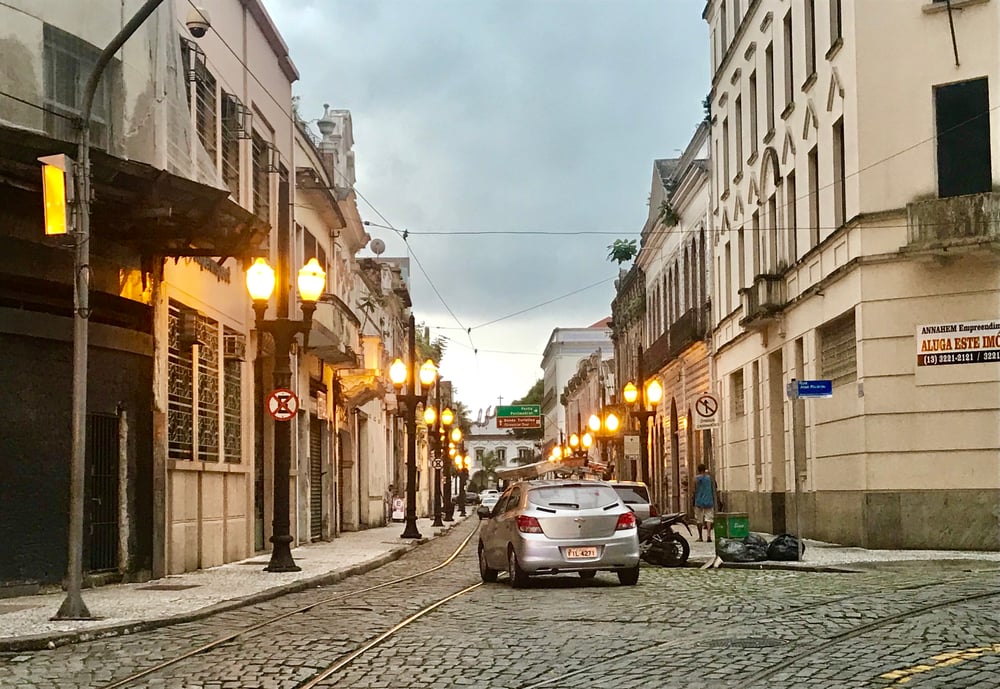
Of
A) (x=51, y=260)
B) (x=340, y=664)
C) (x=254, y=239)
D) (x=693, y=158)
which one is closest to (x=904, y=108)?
(x=254, y=239)

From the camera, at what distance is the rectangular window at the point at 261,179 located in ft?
91.8

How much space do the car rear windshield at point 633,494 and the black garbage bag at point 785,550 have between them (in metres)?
4.46

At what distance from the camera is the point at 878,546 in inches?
954

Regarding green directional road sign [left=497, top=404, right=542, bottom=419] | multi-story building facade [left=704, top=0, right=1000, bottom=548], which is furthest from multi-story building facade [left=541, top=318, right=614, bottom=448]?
multi-story building facade [left=704, top=0, right=1000, bottom=548]

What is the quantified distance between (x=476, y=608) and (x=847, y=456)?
12637mm

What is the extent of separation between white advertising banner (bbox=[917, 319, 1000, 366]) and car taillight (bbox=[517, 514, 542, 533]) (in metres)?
8.89

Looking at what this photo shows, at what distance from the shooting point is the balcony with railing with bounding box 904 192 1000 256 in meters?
23.0

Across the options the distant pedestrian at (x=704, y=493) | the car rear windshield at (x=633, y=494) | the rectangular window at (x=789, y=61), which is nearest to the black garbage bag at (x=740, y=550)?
the car rear windshield at (x=633, y=494)

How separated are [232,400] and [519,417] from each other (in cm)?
7698

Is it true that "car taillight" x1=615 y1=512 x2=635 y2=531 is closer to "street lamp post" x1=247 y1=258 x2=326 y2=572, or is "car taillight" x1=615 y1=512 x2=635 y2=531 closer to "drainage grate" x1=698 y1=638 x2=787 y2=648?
"street lamp post" x1=247 y1=258 x2=326 y2=572

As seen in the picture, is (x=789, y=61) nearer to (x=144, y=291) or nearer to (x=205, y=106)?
(x=205, y=106)

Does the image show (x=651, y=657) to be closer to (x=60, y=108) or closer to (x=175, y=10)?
(x=60, y=108)

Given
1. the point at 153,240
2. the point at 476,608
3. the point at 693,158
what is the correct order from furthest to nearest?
the point at 693,158 < the point at 153,240 < the point at 476,608

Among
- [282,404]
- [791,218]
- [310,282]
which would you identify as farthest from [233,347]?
[791,218]
